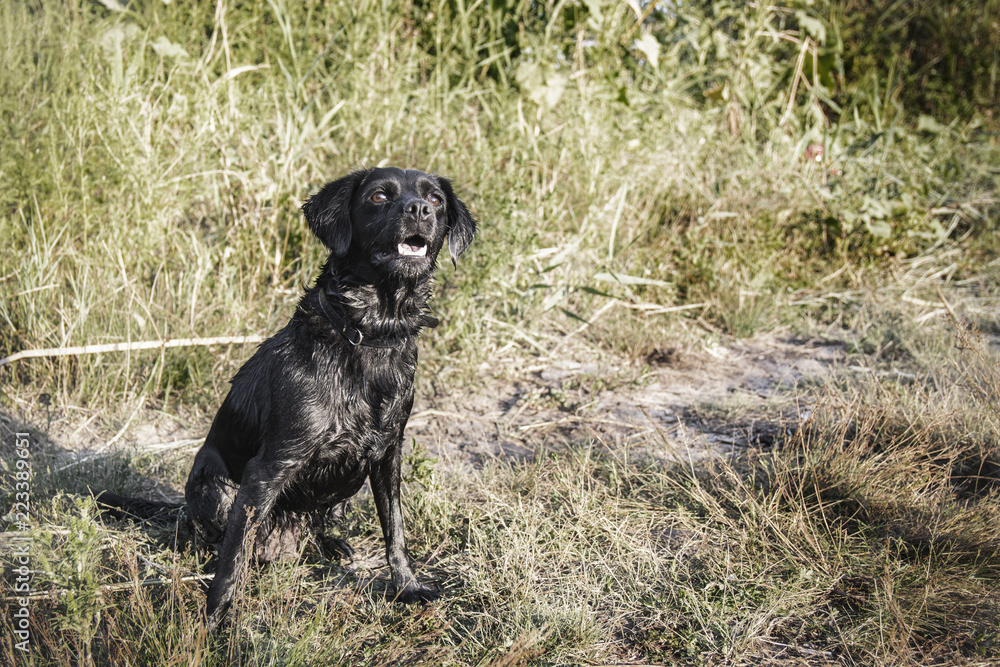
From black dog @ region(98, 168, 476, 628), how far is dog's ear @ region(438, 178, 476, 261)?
16cm

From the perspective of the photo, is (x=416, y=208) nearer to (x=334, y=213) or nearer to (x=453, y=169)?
(x=334, y=213)

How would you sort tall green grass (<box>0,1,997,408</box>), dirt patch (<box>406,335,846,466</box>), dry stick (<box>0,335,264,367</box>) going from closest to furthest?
1. dry stick (<box>0,335,264,367</box>)
2. dirt patch (<box>406,335,846,466</box>)
3. tall green grass (<box>0,1,997,408</box>)

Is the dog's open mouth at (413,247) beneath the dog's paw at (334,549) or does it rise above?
above

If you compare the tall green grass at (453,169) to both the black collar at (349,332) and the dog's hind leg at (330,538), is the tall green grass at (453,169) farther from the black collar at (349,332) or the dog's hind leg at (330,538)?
the black collar at (349,332)

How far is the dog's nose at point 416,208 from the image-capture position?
253 centimetres

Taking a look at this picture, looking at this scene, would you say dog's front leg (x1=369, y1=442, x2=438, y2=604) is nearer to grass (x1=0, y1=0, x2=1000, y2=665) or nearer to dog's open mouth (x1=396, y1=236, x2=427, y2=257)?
grass (x1=0, y1=0, x2=1000, y2=665)

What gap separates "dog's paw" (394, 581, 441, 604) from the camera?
2516 millimetres

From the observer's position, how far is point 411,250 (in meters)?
2.59

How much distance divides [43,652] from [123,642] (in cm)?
38

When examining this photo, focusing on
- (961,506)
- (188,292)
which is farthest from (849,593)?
(188,292)

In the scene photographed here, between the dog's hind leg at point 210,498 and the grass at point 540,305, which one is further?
the dog's hind leg at point 210,498

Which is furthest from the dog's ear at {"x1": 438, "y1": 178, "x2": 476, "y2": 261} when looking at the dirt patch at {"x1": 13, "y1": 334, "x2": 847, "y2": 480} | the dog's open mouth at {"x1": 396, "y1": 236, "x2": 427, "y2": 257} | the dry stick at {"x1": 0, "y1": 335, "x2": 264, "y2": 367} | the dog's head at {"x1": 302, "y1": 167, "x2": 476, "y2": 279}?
the dry stick at {"x1": 0, "y1": 335, "x2": 264, "y2": 367}

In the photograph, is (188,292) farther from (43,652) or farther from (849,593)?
(849,593)

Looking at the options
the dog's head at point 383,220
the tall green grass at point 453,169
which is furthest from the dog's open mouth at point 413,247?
the tall green grass at point 453,169
